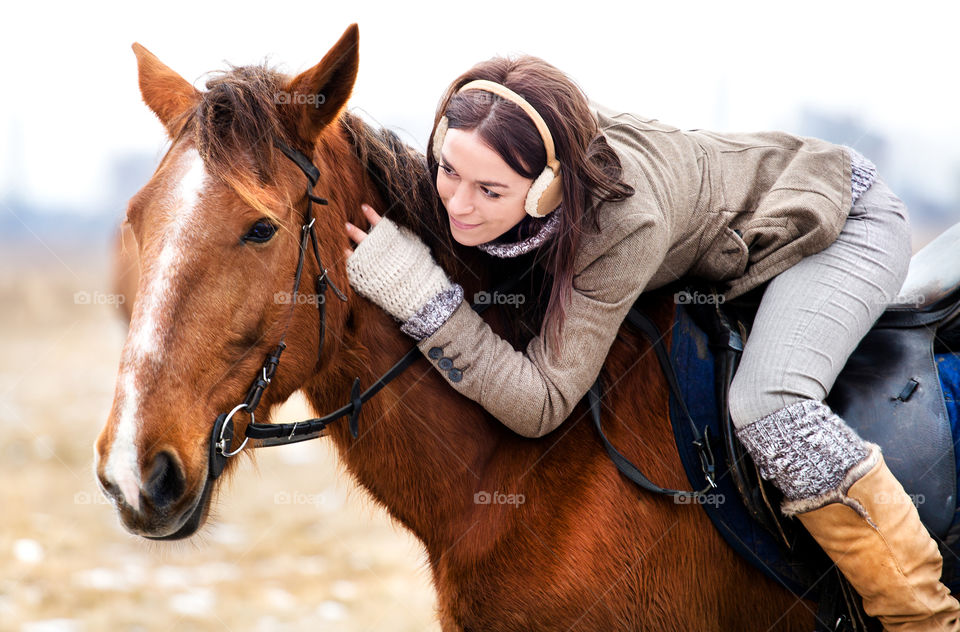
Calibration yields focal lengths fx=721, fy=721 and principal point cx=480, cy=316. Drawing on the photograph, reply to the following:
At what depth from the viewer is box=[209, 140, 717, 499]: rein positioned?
66.4 inches

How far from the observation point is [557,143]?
1814mm

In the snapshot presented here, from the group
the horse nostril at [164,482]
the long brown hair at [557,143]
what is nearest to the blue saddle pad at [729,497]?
the long brown hair at [557,143]

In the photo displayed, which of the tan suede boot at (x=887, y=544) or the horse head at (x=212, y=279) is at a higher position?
the horse head at (x=212, y=279)

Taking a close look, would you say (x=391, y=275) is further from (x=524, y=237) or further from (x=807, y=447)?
(x=807, y=447)

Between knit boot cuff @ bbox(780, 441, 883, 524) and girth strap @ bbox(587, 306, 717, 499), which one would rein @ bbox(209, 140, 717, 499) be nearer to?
girth strap @ bbox(587, 306, 717, 499)

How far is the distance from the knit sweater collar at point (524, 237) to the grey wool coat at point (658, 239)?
0.36 feet

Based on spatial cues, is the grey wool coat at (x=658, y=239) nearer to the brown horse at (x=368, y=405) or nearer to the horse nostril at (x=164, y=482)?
the brown horse at (x=368, y=405)

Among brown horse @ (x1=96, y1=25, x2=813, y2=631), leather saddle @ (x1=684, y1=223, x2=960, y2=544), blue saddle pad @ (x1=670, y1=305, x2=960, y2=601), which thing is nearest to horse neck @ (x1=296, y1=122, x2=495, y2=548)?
brown horse @ (x1=96, y1=25, x2=813, y2=631)

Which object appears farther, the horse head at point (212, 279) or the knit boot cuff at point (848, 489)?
the knit boot cuff at point (848, 489)

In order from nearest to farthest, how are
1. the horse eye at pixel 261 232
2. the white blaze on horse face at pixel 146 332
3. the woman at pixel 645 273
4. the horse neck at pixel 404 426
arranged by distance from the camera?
the white blaze on horse face at pixel 146 332 < the horse eye at pixel 261 232 < the woman at pixel 645 273 < the horse neck at pixel 404 426

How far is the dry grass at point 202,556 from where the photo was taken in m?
4.37

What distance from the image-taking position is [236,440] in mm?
1721

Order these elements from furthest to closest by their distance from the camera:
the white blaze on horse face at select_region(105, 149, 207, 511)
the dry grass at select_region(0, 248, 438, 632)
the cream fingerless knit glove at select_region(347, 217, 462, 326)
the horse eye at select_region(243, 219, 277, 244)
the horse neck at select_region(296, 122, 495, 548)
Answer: the dry grass at select_region(0, 248, 438, 632), the horse neck at select_region(296, 122, 495, 548), the cream fingerless knit glove at select_region(347, 217, 462, 326), the horse eye at select_region(243, 219, 277, 244), the white blaze on horse face at select_region(105, 149, 207, 511)

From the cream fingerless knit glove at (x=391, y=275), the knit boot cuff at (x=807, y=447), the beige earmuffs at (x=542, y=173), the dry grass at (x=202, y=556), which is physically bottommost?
the dry grass at (x=202, y=556)
